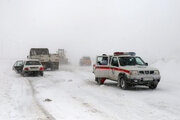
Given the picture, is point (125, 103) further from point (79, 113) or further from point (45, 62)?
point (45, 62)

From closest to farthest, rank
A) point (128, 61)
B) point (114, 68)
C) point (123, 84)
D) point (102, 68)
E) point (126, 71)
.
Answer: point (126, 71)
point (123, 84)
point (128, 61)
point (114, 68)
point (102, 68)

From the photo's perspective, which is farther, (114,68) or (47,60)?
(47,60)

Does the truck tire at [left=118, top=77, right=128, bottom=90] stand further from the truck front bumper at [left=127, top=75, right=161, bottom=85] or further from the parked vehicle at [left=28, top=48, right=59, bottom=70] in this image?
the parked vehicle at [left=28, top=48, right=59, bottom=70]

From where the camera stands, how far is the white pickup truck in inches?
466

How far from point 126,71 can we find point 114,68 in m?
1.44

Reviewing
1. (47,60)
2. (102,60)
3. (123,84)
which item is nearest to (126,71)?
(123,84)

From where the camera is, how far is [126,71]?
12109 mm

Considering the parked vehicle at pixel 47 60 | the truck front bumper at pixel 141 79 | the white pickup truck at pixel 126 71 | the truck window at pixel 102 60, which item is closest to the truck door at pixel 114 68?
the white pickup truck at pixel 126 71

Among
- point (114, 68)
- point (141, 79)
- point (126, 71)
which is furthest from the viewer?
point (114, 68)

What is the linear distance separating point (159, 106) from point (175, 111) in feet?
2.66

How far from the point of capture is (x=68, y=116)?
6.91 metres

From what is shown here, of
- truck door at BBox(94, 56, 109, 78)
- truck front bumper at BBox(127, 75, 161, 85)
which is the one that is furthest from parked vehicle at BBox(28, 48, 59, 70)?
truck front bumper at BBox(127, 75, 161, 85)

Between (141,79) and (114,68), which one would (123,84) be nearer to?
(141,79)

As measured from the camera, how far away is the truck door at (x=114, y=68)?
1331 centimetres
